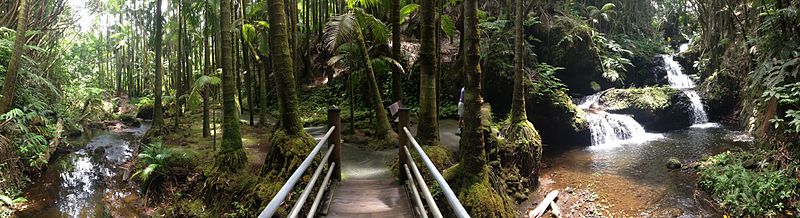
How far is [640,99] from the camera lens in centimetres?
1773

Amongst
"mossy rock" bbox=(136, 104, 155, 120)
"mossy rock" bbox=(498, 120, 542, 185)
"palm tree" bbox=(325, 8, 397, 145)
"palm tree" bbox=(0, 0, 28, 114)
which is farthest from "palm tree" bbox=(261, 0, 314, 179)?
"mossy rock" bbox=(136, 104, 155, 120)

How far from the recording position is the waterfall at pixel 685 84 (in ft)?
59.8

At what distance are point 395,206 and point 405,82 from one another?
11.9 m

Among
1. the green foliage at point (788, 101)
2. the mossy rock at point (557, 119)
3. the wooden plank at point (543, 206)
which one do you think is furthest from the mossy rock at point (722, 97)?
the wooden plank at point (543, 206)

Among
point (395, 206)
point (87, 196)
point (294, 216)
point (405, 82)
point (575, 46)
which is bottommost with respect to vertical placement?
point (87, 196)

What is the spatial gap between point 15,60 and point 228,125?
17.7ft

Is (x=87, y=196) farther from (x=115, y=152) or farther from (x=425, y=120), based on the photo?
(x=425, y=120)

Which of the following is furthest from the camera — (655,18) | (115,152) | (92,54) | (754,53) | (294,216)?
(92,54)

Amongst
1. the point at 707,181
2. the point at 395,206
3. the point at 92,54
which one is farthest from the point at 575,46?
the point at 92,54

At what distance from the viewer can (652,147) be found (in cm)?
1456

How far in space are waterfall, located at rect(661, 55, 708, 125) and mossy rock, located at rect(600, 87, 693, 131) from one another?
1.23 ft

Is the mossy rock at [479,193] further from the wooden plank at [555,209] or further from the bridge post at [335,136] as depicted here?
the wooden plank at [555,209]

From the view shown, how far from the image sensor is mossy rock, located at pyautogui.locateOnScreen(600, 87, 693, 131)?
17.4 metres

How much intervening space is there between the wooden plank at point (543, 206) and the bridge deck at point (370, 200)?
3919 millimetres
